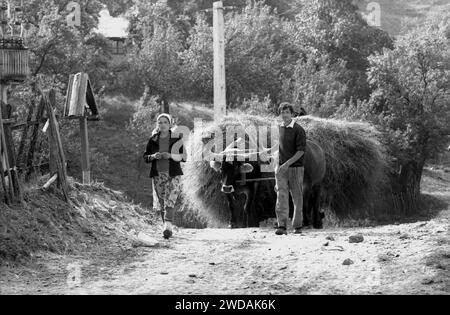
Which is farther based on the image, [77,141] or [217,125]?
[77,141]

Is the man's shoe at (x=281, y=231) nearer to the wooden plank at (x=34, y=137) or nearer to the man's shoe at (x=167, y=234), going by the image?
the man's shoe at (x=167, y=234)

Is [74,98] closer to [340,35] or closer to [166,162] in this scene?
[166,162]

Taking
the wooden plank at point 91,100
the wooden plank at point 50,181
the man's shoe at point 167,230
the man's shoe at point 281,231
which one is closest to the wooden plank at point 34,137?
the wooden plank at point 50,181

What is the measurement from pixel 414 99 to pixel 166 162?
29.5 m

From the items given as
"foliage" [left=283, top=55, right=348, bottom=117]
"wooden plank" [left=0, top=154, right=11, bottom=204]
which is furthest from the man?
"foliage" [left=283, top=55, right=348, bottom=117]

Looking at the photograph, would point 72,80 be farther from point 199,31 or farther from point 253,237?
point 199,31

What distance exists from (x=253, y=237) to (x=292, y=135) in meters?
1.60

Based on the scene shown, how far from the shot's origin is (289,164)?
10773mm

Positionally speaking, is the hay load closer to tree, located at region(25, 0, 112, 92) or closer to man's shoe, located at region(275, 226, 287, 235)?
man's shoe, located at region(275, 226, 287, 235)

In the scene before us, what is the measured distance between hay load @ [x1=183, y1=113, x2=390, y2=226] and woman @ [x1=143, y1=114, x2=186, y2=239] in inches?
196

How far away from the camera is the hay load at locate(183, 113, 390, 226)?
15.8 metres

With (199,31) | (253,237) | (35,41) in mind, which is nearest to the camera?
(253,237)

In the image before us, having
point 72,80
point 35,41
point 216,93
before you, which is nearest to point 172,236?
point 72,80

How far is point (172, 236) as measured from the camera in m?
11.0
